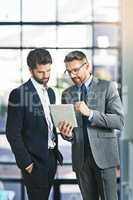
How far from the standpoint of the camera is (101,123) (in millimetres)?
1407

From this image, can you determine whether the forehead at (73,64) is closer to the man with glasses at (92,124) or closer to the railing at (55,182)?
the man with glasses at (92,124)

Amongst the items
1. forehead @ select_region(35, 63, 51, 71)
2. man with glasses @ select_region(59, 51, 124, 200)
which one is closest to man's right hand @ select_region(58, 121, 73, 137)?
man with glasses @ select_region(59, 51, 124, 200)

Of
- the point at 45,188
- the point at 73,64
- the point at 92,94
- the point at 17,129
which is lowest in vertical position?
the point at 45,188

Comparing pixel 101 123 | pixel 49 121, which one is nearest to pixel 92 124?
pixel 101 123

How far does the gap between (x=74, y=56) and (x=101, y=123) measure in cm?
26

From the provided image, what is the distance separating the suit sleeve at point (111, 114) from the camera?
4.61ft

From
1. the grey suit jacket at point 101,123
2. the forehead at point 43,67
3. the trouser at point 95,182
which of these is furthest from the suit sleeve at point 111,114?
the forehead at point 43,67

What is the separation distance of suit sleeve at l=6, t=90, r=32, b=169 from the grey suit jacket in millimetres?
165

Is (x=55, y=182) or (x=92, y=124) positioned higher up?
(x=92, y=124)

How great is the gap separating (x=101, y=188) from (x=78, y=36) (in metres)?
0.55

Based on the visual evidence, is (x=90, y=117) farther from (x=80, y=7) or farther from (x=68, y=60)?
(x=80, y=7)

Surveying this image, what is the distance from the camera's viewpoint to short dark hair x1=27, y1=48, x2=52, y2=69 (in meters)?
1.43

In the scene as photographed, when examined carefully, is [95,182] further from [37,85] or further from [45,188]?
[37,85]

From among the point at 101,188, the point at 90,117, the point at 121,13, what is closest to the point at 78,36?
the point at 121,13
